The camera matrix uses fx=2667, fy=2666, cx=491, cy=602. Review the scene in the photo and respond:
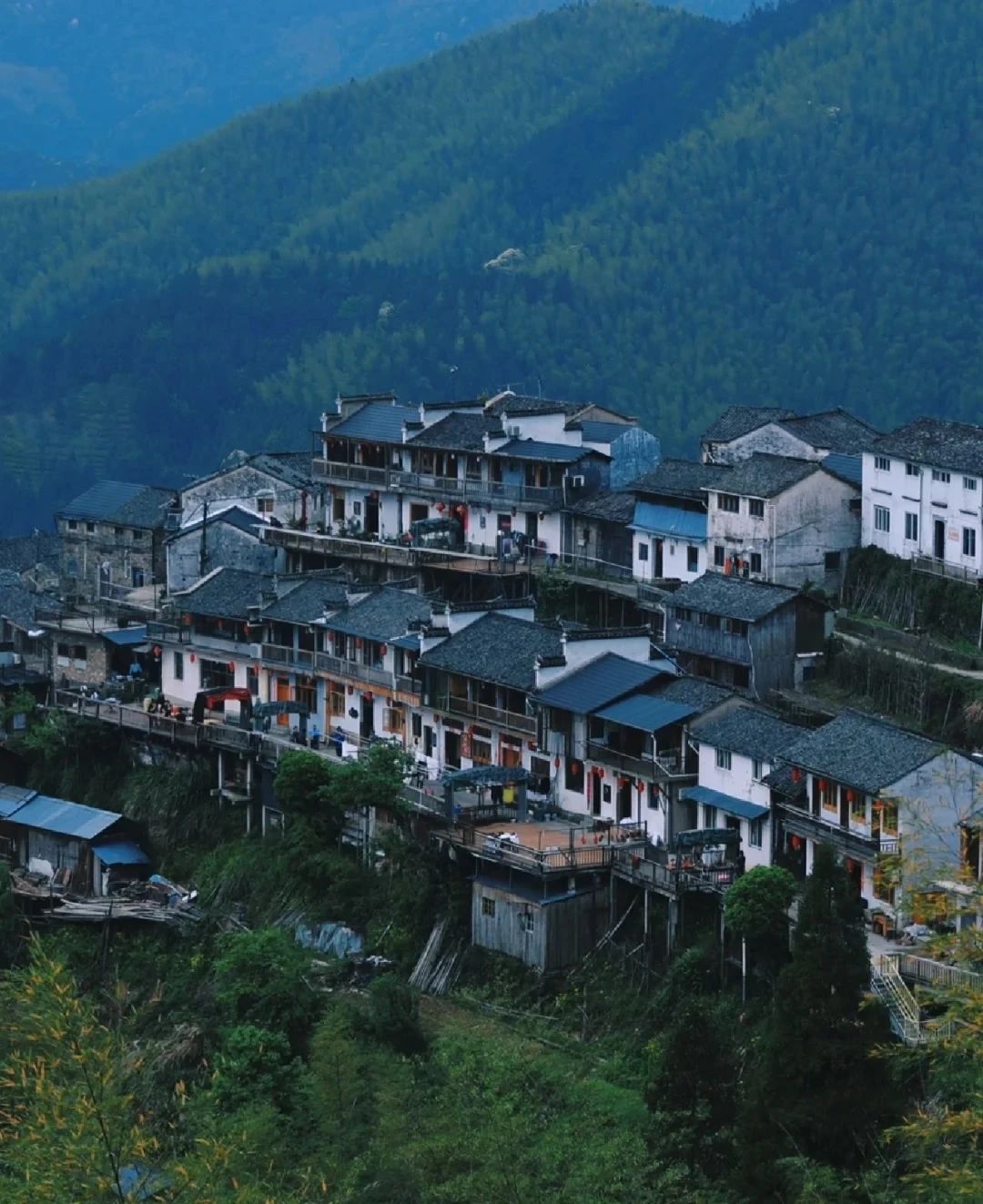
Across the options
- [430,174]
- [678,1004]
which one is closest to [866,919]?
[678,1004]

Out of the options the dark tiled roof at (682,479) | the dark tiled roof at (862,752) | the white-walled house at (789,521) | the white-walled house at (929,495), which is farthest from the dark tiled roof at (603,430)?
the dark tiled roof at (862,752)

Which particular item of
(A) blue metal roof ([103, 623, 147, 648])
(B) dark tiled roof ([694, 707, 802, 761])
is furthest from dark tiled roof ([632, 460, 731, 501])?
(A) blue metal roof ([103, 623, 147, 648])

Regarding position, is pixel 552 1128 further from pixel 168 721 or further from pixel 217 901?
pixel 168 721

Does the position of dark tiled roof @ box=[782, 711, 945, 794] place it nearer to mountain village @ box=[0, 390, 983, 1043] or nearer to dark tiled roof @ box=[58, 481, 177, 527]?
mountain village @ box=[0, 390, 983, 1043]

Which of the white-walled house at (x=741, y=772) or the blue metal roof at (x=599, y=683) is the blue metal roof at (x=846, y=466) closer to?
the blue metal roof at (x=599, y=683)

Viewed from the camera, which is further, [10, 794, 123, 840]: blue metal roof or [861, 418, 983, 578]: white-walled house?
[10, 794, 123, 840]: blue metal roof

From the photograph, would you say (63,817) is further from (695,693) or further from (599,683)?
(695,693)

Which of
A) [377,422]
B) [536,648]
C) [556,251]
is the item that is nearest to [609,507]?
[377,422]
